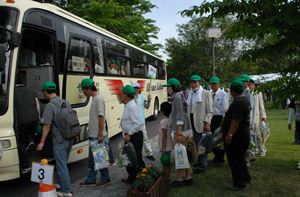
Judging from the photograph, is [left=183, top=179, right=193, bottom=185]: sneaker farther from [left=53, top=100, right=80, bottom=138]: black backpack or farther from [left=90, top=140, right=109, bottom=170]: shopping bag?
[left=53, top=100, right=80, bottom=138]: black backpack

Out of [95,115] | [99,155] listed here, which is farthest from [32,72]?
[99,155]

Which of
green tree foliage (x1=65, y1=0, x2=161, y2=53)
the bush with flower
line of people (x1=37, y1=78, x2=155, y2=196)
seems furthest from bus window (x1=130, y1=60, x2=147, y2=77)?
the bush with flower

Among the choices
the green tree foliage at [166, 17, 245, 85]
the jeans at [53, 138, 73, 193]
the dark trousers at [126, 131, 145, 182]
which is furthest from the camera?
the green tree foliage at [166, 17, 245, 85]

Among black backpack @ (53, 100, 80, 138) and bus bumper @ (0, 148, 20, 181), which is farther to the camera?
bus bumper @ (0, 148, 20, 181)

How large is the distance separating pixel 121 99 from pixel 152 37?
25.0m

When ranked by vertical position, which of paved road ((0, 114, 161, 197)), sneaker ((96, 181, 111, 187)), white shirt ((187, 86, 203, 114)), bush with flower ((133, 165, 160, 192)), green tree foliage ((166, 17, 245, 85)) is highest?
green tree foliage ((166, 17, 245, 85))

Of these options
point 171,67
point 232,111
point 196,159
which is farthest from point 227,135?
point 171,67

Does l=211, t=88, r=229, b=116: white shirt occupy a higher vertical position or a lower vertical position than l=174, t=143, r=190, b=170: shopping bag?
higher

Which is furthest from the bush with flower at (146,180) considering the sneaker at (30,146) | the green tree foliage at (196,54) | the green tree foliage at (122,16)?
the green tree foliage at (196,54)

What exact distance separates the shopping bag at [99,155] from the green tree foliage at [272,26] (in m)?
2.69

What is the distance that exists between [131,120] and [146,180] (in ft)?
4.28

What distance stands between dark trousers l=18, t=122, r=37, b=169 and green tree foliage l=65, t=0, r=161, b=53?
13.7 m

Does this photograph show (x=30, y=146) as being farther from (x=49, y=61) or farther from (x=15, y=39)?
(x=15, y=39)

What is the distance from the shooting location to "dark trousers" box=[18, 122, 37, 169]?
19.3ft
